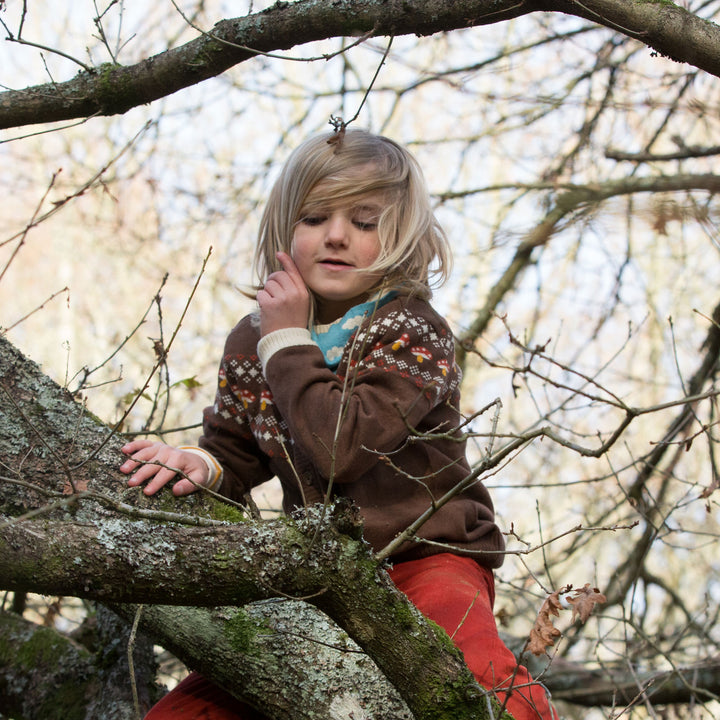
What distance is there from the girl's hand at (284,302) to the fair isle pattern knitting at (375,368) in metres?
0.17

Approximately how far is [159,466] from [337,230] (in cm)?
85

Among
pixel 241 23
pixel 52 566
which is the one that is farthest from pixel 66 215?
pixel 52 566

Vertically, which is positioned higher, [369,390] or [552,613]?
[369,390]

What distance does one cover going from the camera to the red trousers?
1741mm

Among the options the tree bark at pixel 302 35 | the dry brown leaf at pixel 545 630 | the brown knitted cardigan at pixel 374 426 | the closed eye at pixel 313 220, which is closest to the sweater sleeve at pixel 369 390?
the brown knitted cardigan at pixel 374 426

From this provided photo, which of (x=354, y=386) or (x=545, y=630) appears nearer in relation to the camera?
(x=545, y=630)

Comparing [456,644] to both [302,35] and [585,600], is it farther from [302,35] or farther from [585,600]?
[302,35]

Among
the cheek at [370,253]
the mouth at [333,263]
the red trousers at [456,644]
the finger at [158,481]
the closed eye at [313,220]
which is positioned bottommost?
the red trousers at [456,644]

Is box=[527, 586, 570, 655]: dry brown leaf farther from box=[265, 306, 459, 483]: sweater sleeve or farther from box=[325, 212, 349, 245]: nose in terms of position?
box=[325, 212, 349, 245]: nose

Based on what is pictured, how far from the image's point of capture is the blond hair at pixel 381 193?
2.44 meters

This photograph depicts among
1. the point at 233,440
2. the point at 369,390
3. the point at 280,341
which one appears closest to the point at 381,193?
the point at 280,341

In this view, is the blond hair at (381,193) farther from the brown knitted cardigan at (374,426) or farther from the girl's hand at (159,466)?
the girl's hand at (159,466)

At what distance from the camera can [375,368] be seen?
7.26 feet

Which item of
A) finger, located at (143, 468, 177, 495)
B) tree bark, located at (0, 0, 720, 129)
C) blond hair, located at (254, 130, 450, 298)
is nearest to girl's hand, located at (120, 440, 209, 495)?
finger, located at (143, 468, 177, 495)
